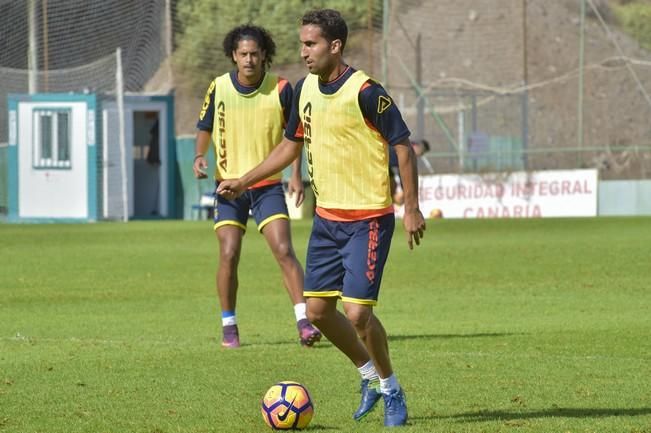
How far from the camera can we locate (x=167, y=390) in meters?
9.20

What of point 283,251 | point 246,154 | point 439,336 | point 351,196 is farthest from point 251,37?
point 351,196

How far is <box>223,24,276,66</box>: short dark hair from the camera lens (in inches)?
450

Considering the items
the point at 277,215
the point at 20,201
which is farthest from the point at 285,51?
the point at 277,215

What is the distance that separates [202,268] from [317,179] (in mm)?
12251

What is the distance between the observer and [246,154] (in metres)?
11.8

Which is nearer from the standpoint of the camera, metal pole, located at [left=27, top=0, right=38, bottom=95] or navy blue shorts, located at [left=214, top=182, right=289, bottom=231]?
navy blue shorts, located at [left=214, top=182, right=289, bottom=231]

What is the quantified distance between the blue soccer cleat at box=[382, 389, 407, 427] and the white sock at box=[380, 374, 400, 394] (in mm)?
19

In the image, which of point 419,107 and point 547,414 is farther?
point 419,107

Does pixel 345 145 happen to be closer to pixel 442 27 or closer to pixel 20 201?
pixel 20 201

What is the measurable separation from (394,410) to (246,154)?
4293 mm

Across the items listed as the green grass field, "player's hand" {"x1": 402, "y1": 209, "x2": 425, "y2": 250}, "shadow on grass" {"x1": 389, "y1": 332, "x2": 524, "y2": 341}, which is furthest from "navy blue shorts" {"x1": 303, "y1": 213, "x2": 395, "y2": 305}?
"shadow on grass" {"x1": 389, "y1": 332, "x2": 524, "y2": 341}

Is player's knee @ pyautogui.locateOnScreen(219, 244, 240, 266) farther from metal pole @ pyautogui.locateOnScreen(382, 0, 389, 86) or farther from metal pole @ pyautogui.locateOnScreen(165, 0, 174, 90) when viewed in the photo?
metal pole @ pyautogui.locateOnScreen(382, 0, 389, 86)

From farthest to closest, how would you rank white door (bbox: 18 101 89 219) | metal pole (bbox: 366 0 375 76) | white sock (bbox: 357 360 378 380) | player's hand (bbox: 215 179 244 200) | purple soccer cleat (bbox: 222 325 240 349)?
metal pole (bbox: 366 0 375 76) < white door (bbox: 18 101 89 219) < purple soccer cleat (bbox: 222 325 240 349) < player's hand (bbox: 215 179 244 200) < white sock (bbox: 357 360 378 380)

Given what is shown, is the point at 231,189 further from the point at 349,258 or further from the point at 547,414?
the point at 547,414
